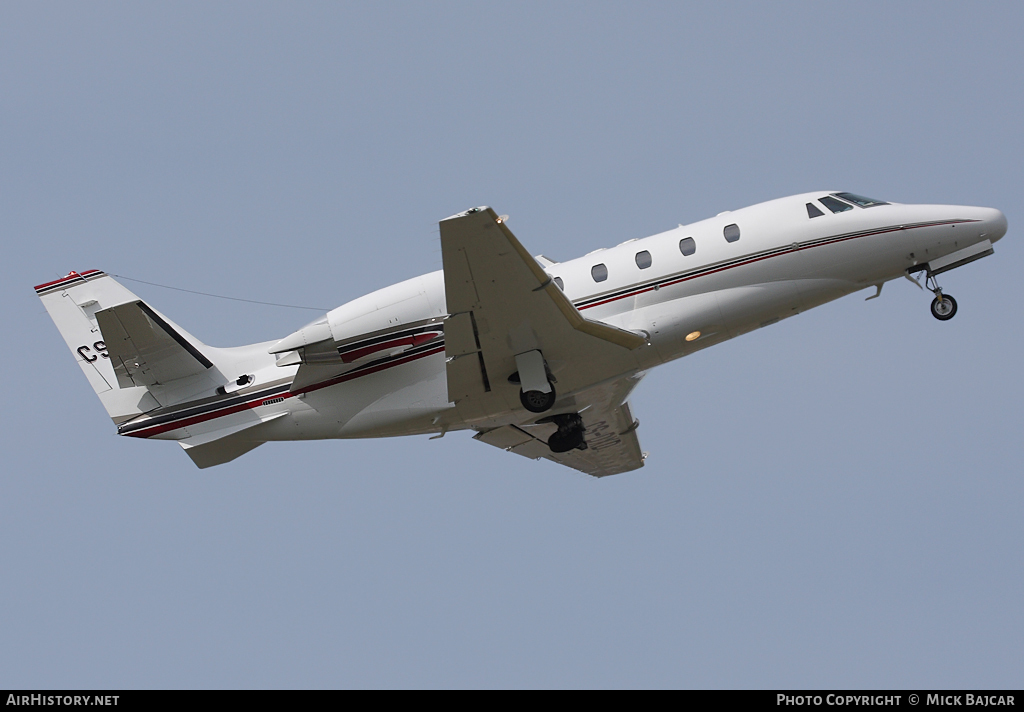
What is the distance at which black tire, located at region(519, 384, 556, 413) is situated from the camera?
21.5 meters

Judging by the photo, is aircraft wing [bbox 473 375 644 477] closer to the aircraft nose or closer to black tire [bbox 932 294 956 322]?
black tire [bbox 932 294 956 322]

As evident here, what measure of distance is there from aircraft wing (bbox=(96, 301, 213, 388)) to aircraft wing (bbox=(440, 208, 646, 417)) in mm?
5587

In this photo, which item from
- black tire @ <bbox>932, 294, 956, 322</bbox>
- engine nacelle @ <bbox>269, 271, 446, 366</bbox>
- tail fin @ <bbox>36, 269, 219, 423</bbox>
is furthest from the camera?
black tire @ <bbox>932, 294, 956, 322</bbox>

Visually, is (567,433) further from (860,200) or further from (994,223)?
(994,223)

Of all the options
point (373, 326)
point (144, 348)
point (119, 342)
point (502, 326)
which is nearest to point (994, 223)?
point (502, 326)

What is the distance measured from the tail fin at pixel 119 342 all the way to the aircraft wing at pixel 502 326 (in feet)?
18.8

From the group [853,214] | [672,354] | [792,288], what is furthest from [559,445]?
[853,214]

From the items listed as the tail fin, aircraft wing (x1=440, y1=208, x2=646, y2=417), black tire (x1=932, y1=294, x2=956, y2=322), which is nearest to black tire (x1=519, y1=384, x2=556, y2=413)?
aircraft wing (x1=440, y1=208, x2=646, y2=417)

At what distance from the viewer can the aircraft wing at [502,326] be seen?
18891mm

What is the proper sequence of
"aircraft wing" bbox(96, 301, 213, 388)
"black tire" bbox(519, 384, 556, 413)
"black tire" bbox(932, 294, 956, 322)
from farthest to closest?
"black tire" bbox(932, 294, 956, 322) < "aircraft wing" bbox(96, 301, 213, 388) < "black tire" bbox(519, 384, 556, 413)

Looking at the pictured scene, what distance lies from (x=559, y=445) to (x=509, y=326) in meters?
5.06
